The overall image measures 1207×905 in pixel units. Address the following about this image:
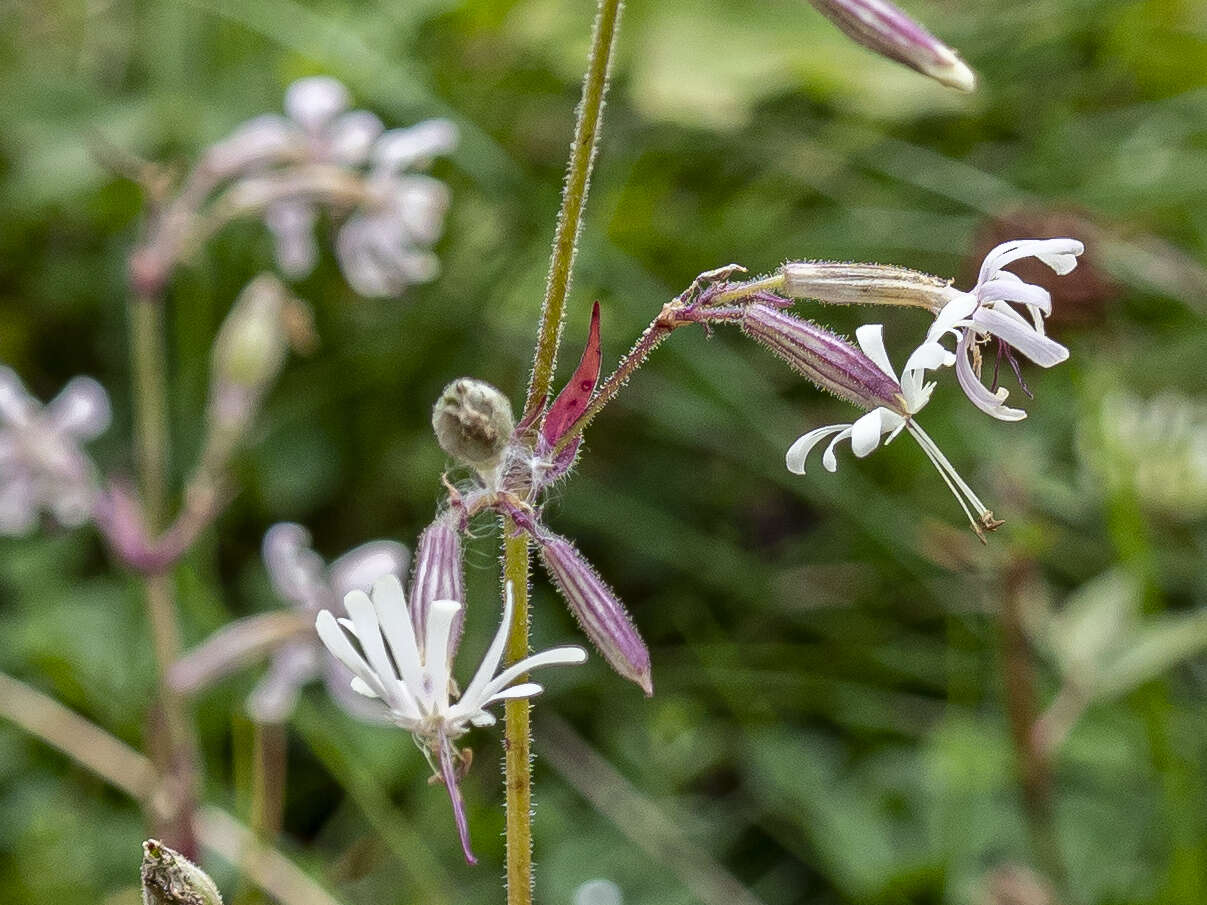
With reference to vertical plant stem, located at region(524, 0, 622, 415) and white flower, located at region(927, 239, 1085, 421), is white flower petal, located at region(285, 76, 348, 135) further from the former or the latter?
white flower, located at region(927, 239, 1085, 421)

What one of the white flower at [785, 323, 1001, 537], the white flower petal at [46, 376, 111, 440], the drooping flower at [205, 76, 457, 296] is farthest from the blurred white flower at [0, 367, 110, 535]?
the white flower at [785, 323, 1001, 537]

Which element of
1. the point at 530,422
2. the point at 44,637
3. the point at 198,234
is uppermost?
the point at 530,422

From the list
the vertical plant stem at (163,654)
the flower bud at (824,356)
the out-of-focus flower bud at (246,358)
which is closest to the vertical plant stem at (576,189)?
the flower bud at (824,356)

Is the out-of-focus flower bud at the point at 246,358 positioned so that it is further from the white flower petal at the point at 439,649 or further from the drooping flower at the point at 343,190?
the white flower petal at the point at 439,649

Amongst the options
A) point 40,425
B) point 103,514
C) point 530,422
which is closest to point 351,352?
point 40,425

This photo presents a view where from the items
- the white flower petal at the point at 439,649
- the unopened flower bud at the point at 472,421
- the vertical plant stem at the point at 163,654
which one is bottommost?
the vertical plant stem at the point at 163,654

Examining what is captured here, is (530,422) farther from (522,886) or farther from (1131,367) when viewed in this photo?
(1131,367)
